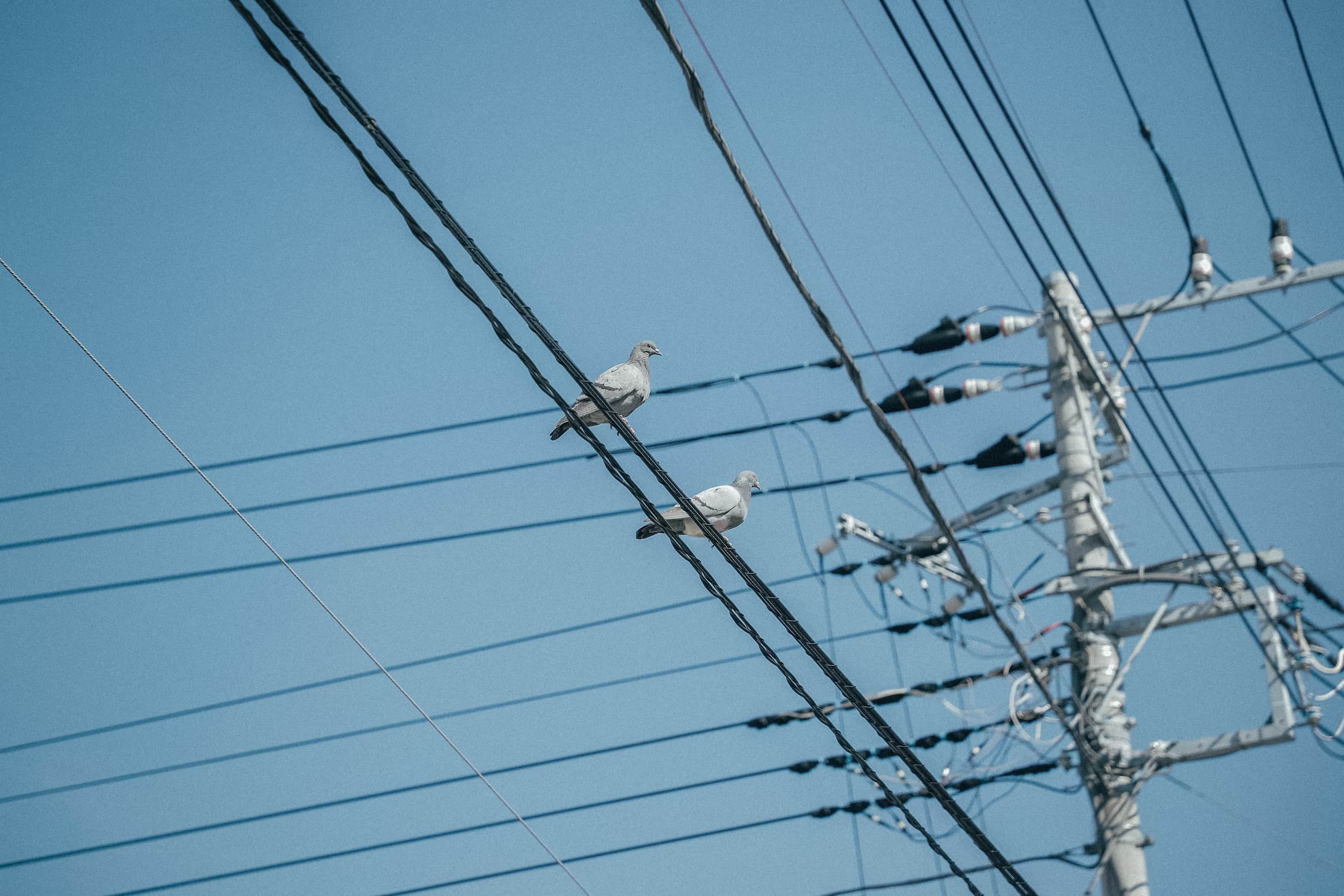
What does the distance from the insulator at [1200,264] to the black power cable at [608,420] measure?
6.66 meters

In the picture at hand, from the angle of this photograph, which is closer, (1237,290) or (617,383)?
(617,383)

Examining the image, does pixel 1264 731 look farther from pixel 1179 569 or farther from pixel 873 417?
pixel 873 417

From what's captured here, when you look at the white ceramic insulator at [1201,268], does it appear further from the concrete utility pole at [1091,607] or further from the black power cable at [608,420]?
the black power cable at [608,420]

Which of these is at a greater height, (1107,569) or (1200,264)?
(1200,264)

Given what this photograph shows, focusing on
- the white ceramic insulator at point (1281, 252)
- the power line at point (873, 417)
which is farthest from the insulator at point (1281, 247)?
the power line at point (873, 417)

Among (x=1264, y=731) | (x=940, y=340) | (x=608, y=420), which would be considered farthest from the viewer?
(x=940, y=340)

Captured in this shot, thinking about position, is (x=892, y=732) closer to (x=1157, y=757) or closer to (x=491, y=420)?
(x=1157, y=757)

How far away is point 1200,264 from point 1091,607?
10.3ft

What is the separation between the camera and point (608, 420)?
5.31 meters

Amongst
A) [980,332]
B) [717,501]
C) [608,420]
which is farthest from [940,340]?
[608,420]

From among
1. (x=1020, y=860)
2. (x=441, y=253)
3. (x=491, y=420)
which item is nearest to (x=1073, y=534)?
(x=1020, y=860)

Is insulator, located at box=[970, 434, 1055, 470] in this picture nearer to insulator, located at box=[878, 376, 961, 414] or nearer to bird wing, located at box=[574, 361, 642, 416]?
insulator, located at box=[878, 376, 961, 414]

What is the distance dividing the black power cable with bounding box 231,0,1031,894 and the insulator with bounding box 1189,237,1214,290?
21.8ft

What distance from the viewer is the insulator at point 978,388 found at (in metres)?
11.7
